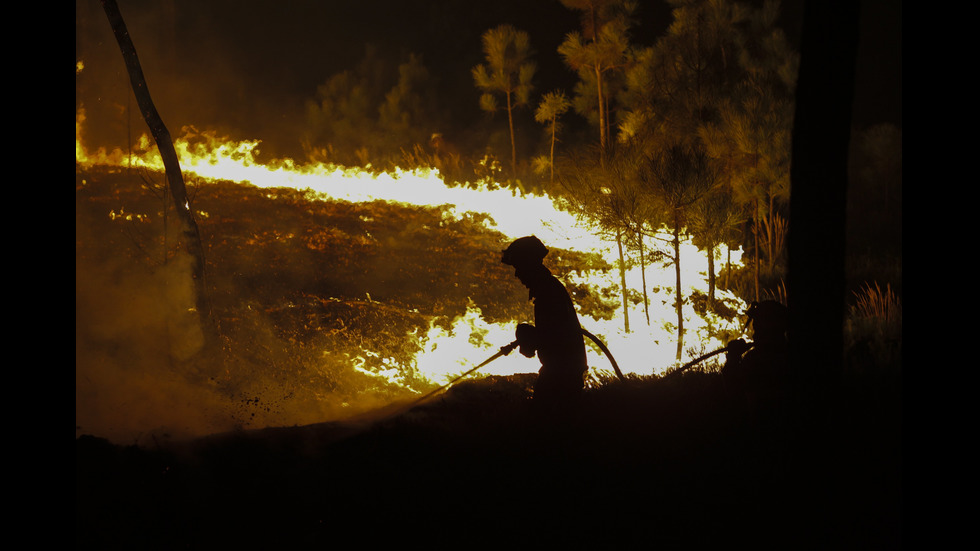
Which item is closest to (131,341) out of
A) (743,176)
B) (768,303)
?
(768,303)

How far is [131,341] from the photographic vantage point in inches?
443

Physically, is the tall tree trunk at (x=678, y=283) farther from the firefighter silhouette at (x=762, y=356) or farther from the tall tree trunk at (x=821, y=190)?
the tall tree trunk at (x=821, y=190)

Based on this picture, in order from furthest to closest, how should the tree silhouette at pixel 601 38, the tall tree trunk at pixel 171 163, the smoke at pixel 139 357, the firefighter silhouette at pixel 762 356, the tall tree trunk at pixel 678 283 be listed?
the tree silhouette at pixel 601 38 < the tall tree trunk at pixel 678 283 < the tall tree trunk at pixel 171 163 < the smoke at pixel 139 357 < the firefighter silhouette at pixel 762 356

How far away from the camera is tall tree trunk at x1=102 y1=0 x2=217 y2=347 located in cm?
969

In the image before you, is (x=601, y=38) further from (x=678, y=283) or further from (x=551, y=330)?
(x=551, y=330)

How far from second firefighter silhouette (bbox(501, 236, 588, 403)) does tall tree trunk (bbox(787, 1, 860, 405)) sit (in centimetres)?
173

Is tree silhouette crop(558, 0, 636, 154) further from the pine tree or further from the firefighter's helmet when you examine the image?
the firefighter's helmet

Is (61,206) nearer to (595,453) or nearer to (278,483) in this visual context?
(278,483)

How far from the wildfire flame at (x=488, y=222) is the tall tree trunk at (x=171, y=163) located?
114 inches

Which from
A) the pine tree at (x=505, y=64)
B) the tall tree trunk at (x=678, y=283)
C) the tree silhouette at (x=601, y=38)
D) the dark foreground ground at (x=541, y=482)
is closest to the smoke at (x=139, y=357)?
the dark foreground ground at (x=541, y=482)

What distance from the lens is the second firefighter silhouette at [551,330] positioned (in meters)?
5.35

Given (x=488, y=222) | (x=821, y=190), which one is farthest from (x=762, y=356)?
(x=488, y=222)

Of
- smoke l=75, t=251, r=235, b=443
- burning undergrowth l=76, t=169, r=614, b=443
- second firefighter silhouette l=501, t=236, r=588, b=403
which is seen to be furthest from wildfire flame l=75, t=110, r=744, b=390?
second firefighter silhouette l=501, t=236, r=588, b=403

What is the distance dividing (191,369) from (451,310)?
571cm
